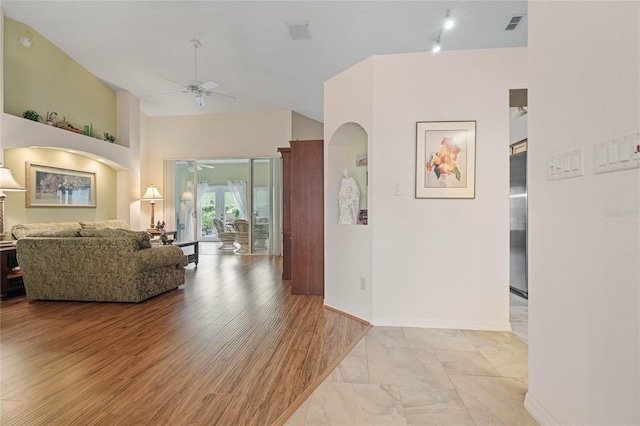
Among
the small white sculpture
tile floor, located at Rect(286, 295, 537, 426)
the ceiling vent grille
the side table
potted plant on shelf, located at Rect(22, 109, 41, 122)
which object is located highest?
the ceiling vent grille

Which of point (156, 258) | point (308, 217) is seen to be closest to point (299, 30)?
point (308, 217)

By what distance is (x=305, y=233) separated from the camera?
407 cm

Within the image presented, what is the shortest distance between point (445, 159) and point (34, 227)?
6.25m

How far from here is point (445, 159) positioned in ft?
9.44

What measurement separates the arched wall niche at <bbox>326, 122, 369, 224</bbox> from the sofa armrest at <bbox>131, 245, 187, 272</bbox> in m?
2.28

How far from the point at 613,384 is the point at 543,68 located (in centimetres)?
145

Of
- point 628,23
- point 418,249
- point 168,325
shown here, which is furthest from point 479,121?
point 168,325

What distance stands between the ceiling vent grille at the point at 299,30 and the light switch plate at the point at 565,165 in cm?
406

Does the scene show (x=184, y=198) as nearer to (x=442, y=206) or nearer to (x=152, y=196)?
(x=152, y=196)

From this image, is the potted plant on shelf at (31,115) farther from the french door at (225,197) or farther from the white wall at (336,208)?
the white wall at (336,208)

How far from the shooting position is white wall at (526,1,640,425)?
1.07 metres

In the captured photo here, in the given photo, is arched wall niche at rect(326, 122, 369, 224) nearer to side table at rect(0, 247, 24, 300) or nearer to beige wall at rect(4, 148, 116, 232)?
side table at rect(0, 247, 24, 300)

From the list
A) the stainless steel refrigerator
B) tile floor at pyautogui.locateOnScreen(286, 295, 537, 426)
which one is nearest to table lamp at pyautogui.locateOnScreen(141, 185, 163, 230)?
tile floor at pyautogui.locateOnScreen(286, 295, 537, 426)

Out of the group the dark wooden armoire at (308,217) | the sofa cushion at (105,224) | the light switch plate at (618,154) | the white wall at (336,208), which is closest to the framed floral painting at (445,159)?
the white wall at (336,208)
